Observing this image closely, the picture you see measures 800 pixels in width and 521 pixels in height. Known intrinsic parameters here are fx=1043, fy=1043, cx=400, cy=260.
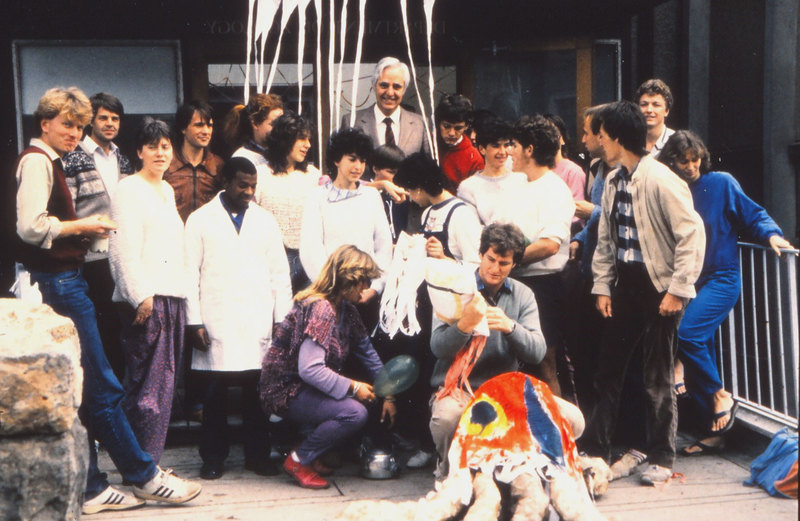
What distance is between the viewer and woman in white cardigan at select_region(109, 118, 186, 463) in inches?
203

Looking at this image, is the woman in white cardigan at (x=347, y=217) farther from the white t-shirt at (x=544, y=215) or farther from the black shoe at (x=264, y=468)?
the black shoe at (x=264, y=468)

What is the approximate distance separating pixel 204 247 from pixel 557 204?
189 centimetres

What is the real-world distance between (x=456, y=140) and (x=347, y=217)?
1.12 meters

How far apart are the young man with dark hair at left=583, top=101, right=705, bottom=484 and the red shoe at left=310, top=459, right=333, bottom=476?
141 cm

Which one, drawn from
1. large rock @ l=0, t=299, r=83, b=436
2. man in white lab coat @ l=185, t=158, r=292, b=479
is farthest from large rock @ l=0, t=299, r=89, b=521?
man in white lab coat @ l=185, t=158, r=292, b=479

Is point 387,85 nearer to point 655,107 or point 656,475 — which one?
point 655,107

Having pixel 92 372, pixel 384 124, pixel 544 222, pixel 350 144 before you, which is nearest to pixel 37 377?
pixel 92 372

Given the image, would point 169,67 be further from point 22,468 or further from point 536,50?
point 22,468

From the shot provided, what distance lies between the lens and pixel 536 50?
8.03 m

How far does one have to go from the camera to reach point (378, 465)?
5496mm

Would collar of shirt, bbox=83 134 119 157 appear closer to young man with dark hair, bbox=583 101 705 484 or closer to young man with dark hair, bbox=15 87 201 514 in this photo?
young man with dark hair, bbox=15 87 201 514

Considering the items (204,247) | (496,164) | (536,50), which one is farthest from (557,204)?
(536,50)

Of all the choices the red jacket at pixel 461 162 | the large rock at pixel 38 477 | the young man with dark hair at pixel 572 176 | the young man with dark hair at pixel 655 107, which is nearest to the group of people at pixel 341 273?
the young man with dark hair at pixel 572 176

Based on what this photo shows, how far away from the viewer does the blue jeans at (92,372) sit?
4.78 meters
